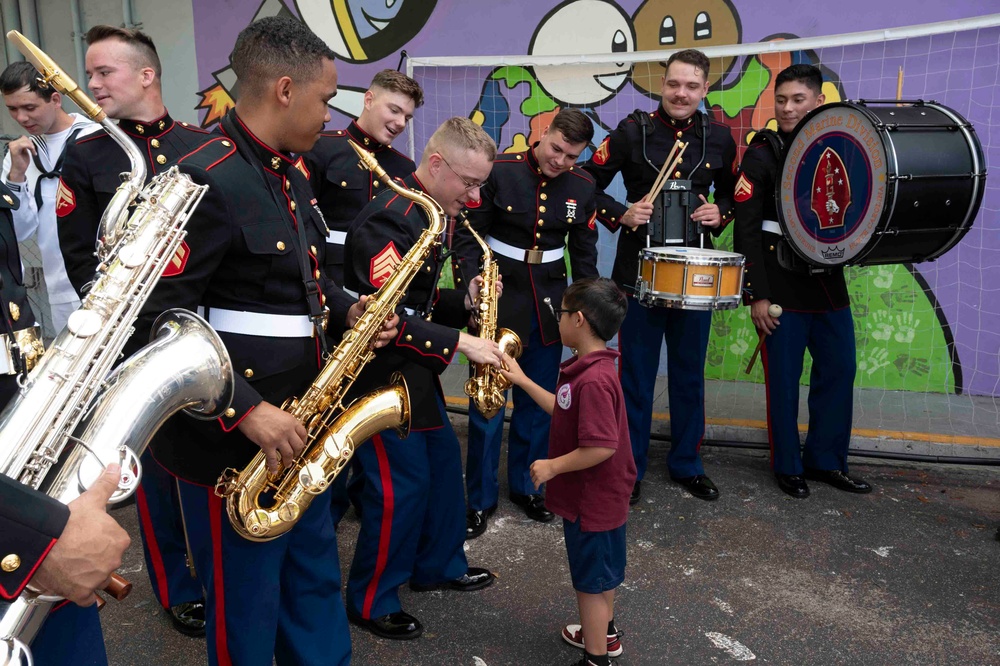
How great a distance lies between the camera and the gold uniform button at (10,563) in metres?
1.39

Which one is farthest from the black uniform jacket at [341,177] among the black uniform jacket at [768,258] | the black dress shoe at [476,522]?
the black uniform jacket at [768,258]

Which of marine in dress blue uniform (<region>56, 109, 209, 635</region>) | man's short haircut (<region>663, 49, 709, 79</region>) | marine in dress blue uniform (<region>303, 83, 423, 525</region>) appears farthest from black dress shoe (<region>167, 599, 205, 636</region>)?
man's short haircut (<region>663, 49, 709, 79</region>)

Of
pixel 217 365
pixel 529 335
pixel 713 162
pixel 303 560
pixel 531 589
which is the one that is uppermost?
pixel 713 162

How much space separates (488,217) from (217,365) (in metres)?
2.44

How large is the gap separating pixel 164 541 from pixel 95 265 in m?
1.10

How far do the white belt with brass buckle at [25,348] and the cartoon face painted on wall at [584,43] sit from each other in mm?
4521

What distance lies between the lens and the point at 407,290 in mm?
2895

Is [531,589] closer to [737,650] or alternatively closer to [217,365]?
[737,650]

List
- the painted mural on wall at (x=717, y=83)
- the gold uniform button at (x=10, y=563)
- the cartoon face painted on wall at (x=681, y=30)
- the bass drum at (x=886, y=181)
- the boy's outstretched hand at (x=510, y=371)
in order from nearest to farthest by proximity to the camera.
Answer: the gold uniform button at (x=10, y=563) < the boy's outstretched hand at (x=510, y=371) < the bass drum at (x=886, y=181) < the painted mural on wall at (x=717, y=83) < the cartoon face painted on wall at (x=681, y=30)

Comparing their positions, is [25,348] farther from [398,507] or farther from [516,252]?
[516,252]

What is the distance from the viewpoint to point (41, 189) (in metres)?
4.15

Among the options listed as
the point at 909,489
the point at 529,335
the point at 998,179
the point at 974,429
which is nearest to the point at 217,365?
the point at 529,335

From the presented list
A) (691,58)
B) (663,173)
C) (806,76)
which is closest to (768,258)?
(663,173)

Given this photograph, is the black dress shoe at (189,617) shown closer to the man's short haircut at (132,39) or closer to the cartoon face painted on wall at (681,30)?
the man's short haircut at (132,39)
